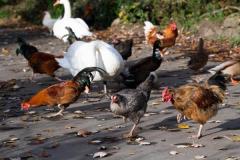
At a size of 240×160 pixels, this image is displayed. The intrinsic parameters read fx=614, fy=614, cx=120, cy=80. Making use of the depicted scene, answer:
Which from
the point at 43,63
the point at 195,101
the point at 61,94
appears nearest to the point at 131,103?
the point at 195,101

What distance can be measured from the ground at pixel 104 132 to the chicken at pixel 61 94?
0.25 m

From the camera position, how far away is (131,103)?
7.30 m

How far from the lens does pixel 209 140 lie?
708 centimetres

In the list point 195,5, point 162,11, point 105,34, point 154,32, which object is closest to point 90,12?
point 105,34

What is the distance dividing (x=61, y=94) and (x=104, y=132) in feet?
3.59

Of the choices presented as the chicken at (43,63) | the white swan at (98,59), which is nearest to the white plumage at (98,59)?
the white swan at (98,59)

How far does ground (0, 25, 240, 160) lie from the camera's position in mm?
6691

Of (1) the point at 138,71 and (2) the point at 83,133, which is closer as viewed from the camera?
(2) the point at 83,133

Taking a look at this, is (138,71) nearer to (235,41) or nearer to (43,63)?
(43,63)

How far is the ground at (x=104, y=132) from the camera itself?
669cm

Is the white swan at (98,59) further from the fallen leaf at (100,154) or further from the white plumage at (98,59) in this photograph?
the fallen leaf at (100,154)

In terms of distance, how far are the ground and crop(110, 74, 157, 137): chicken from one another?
10.9 inches

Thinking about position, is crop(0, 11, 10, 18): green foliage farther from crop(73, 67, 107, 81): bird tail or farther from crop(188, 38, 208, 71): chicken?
crop(73, 67, 107, 81): bird tail

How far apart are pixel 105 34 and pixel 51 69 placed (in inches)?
386
